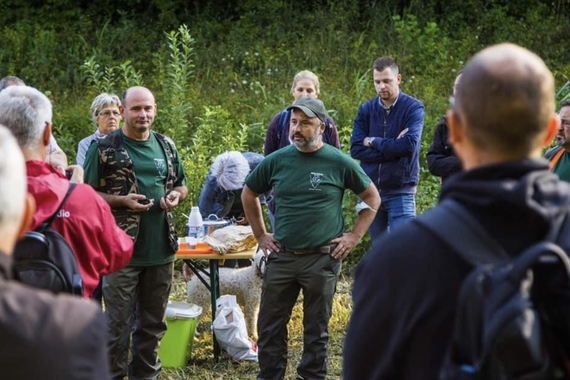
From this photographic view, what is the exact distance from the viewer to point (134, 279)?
21.3 feet

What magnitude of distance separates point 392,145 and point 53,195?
4.68 meters

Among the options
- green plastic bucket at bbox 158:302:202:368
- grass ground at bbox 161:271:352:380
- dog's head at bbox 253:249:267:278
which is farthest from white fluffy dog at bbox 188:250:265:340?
green plastic bucket at bbox 158:302:202:368

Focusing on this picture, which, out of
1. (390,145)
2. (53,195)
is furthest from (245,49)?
(53,195)

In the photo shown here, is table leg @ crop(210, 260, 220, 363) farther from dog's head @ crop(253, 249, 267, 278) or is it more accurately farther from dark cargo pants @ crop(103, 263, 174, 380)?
dark cargo pants @ crop(103, 263, 174, 380)

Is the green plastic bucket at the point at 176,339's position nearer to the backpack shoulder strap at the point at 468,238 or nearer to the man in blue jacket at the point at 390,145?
the man in blue jacket at the point at 390,145

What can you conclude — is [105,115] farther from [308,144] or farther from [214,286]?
[308,144]

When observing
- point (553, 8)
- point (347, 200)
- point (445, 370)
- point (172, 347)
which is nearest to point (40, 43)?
point (347, 200)

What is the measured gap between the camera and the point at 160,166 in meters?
6.52

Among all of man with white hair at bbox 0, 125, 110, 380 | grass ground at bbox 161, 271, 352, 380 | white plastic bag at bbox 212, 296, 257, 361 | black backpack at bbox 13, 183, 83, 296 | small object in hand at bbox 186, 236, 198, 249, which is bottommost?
grass ground at bbox 161, 271, 352, 380

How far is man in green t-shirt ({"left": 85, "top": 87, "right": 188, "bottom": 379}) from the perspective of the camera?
6.37m

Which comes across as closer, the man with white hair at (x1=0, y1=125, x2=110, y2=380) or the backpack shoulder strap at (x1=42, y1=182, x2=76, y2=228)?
the man with white hair at (x1=0, y1=125, x2=110, y2=380)

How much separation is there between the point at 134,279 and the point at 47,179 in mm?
2739

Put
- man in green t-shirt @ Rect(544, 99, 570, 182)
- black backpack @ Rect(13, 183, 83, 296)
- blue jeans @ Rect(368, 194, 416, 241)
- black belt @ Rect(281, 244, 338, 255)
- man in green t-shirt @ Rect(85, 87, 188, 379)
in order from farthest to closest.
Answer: blue jeans @ Rect(368, 194, 416, 241) → black belt @ Rect(281, 244, 338, 255) → man in green t-shirt @ Rect(85, 87, 188, 379) → man in green t-shirt @ Rect(544, 99, 570, 182) → black backpack @ Rect(13, 183, 83, 296)

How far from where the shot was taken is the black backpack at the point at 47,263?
358 cm
